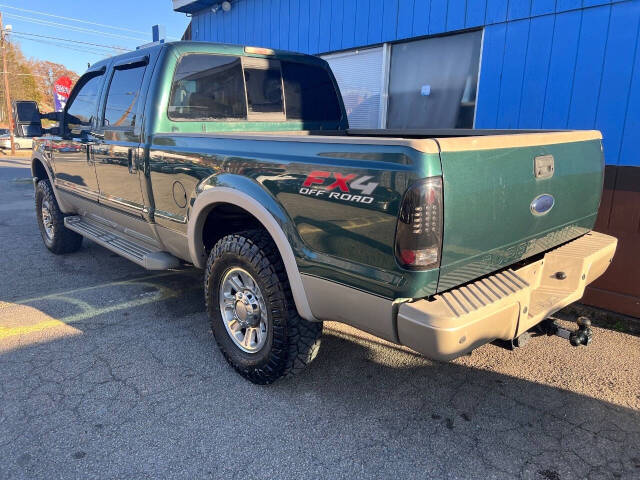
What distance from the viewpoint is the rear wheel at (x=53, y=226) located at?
17.9ft

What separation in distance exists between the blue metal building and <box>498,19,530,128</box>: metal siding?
0.01 meters

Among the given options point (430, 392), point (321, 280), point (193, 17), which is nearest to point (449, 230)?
point (321, 280)

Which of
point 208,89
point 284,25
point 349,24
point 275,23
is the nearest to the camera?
point 208,89

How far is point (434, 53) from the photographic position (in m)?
5.77

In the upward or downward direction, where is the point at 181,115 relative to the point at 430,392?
upward

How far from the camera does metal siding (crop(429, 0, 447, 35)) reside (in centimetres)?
543

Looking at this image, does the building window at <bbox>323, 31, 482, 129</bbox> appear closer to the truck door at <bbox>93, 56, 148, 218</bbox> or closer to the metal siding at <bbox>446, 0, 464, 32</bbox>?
the metal siding at <bbox>446, 0, 464, 32</bbox>

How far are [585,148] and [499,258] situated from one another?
1006mm

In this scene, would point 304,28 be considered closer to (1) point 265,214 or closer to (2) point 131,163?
(2) point 131,163

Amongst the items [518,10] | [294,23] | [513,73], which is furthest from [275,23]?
[513,73]

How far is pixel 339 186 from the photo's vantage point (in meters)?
2.14

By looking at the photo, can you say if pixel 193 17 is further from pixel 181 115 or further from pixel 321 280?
pixel 321 280

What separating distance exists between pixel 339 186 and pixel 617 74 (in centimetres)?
343

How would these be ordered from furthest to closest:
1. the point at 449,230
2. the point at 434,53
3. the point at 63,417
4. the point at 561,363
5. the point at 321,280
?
the point at 434,53, the point at 561,363, the point at 63,417, the point at 321,280, the point at 449,230
